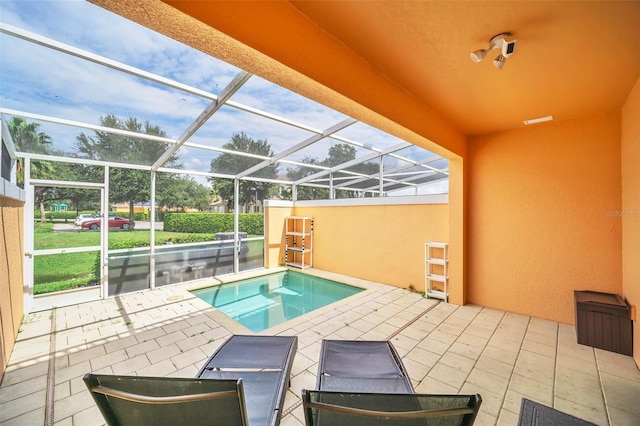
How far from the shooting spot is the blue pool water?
495cm

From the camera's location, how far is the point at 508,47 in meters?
2.11

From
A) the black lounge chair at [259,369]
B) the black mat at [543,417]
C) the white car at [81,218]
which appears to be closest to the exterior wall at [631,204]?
the black mat at [543,417]

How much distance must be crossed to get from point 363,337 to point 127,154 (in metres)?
5.16

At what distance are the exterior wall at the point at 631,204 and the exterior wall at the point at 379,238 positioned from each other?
2.05 m

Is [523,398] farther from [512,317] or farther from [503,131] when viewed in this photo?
[503,131]

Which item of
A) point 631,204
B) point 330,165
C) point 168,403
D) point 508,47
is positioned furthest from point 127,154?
point 631,204

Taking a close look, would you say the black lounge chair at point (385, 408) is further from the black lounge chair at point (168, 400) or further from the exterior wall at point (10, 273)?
the exterior wall at point (10, 273)

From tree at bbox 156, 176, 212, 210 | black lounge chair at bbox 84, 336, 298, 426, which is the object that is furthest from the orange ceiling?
tree at bbox 156, 176, 212, 210

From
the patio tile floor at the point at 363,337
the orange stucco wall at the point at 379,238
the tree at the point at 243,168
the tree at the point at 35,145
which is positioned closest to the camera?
the patio tile floor at the point at 363,337

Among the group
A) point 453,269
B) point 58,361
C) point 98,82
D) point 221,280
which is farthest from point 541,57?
point 221,280

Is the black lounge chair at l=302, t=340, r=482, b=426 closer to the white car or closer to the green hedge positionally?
the white car

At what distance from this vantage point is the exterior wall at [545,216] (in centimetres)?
357

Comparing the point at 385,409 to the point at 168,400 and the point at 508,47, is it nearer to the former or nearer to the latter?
the point at 168,400

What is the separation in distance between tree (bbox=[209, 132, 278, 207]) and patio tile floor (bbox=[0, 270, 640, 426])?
10.0 feet
